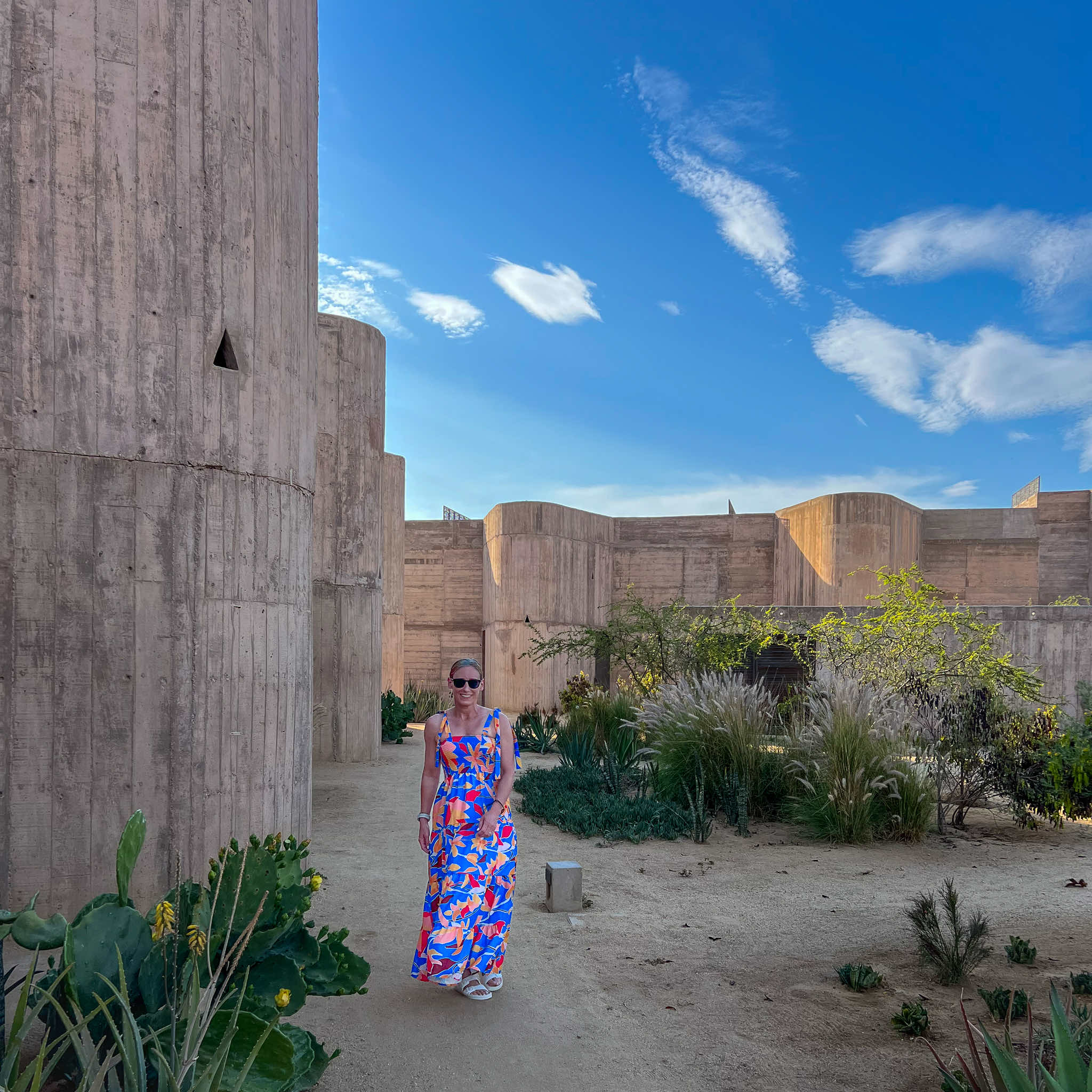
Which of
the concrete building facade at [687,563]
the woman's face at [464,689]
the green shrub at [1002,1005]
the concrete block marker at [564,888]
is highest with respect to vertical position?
the concrete building facade at [687,563]

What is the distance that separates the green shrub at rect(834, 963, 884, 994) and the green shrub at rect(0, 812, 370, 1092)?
2453mm

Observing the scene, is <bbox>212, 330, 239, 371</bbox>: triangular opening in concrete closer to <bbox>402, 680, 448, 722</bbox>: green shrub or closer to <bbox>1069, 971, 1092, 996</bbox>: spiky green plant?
<bbox>1069, 971, 1092, 996</bbox>: spiky green plant

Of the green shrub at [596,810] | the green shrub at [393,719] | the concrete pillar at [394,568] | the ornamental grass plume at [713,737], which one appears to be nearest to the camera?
the green shrub at [596,810]

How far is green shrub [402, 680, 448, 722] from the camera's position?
16984 millimetres

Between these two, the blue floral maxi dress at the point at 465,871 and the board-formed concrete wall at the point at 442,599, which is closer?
the blue floral maxi dress at the point at 465,871

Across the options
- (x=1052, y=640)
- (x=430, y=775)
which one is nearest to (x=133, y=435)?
(x=430, y=775)

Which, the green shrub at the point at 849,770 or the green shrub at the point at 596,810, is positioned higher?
the green shrub at the point at 849,770

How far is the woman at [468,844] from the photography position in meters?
4.07

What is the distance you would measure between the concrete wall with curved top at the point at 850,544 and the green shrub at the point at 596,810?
10.9 meters

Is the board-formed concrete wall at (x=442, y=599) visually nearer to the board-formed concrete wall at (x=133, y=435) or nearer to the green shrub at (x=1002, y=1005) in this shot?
the board-formed concrete wall at (x=133, y=435)

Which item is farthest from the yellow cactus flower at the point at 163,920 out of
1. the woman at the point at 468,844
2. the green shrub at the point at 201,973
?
the woman at the point at 468,844

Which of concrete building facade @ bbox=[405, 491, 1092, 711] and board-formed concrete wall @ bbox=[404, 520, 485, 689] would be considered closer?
concrete building facade @ bbox=[405, 491, 1092, 711]

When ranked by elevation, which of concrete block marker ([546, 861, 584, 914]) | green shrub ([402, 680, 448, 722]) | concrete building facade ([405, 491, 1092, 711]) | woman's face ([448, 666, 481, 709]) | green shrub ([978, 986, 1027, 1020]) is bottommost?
green shrub ([402, 680, 448, 722])

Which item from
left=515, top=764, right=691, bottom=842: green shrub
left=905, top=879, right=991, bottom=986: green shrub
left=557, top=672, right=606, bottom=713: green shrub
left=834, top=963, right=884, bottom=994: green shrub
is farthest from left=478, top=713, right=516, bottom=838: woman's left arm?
left=557, top=672, right=606, bottom=713: green shrub
